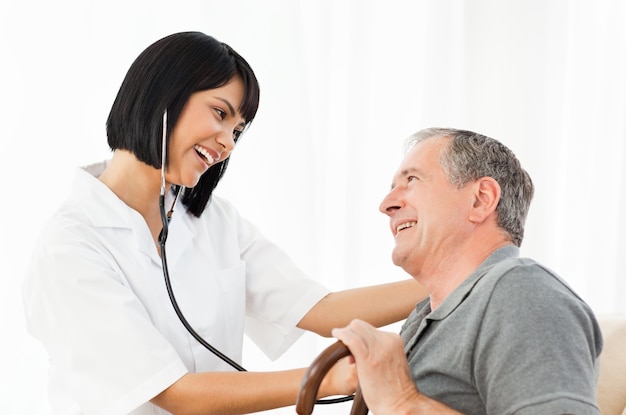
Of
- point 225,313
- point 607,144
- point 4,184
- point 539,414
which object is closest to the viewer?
point 539,414

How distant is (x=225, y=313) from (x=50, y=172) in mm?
662

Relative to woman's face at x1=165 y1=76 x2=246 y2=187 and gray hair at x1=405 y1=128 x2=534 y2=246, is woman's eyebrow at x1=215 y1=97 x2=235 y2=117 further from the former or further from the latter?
gray hair at x1=405 y1=128 x2=534 y2=246

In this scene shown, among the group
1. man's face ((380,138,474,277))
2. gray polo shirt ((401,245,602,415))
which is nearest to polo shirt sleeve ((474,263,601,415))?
gray polo shirt ((401,245,602,415))

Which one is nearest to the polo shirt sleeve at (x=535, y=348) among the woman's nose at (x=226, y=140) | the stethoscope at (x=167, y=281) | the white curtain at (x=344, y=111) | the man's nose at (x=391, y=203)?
the man's nose at (x=391, y=203)

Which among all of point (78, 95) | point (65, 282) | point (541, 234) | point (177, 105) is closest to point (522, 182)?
point (177, 105)

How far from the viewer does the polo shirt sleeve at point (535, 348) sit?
1.04 m

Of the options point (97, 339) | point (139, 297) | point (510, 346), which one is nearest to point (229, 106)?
point (139, 297)

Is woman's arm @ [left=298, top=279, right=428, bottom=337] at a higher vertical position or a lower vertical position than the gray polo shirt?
lower

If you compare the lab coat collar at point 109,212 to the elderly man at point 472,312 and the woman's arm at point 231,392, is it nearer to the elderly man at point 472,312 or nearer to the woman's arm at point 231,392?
the woman's arm at point 231,392

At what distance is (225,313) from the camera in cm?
178

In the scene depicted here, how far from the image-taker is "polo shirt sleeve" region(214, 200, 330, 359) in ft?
6.15

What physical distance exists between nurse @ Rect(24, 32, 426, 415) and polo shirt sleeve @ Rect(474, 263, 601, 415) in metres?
0.27

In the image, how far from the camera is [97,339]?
1443 millimetres

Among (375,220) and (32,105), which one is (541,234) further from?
(32,105)
